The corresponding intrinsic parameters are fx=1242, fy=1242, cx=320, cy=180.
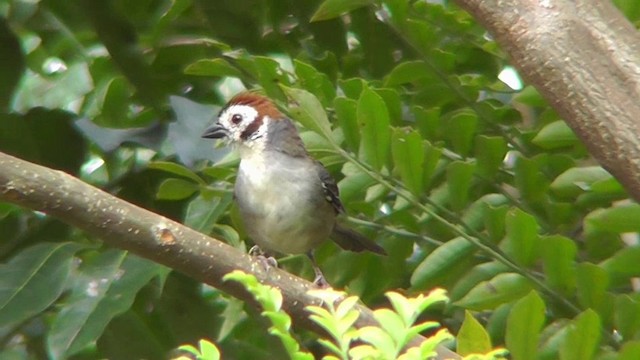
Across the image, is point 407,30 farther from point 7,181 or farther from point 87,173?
point 7,181

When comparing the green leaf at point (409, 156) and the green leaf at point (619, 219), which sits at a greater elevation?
the green leaf at point (619, 219)

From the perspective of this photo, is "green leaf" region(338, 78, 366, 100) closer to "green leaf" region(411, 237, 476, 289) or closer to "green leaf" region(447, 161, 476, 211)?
"green leaf" region(447, 161, 476, 211)

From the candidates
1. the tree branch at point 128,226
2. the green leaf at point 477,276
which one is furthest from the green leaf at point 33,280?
the green leaf at point 477,276

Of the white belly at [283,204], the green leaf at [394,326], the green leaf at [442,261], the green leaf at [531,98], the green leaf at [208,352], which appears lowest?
the white belly at [283,204]

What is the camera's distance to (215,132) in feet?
11.6

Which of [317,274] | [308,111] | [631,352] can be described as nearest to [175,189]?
[308,111]

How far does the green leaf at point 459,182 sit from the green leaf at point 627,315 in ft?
1.48

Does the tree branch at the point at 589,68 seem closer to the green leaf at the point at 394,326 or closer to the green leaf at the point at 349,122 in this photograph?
the green leaf at the point at 349,122

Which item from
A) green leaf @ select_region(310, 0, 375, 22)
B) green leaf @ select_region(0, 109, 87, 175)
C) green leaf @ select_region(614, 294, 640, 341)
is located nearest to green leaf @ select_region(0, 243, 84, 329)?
green leaf @ select_region(0, 109, 87, 175)

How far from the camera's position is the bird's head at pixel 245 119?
367cm

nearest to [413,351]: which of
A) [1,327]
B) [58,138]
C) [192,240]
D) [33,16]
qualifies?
[192,240]

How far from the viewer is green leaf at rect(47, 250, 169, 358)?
2.86 m

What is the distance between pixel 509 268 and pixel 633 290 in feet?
1.54

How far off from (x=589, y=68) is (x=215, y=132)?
1.39m
